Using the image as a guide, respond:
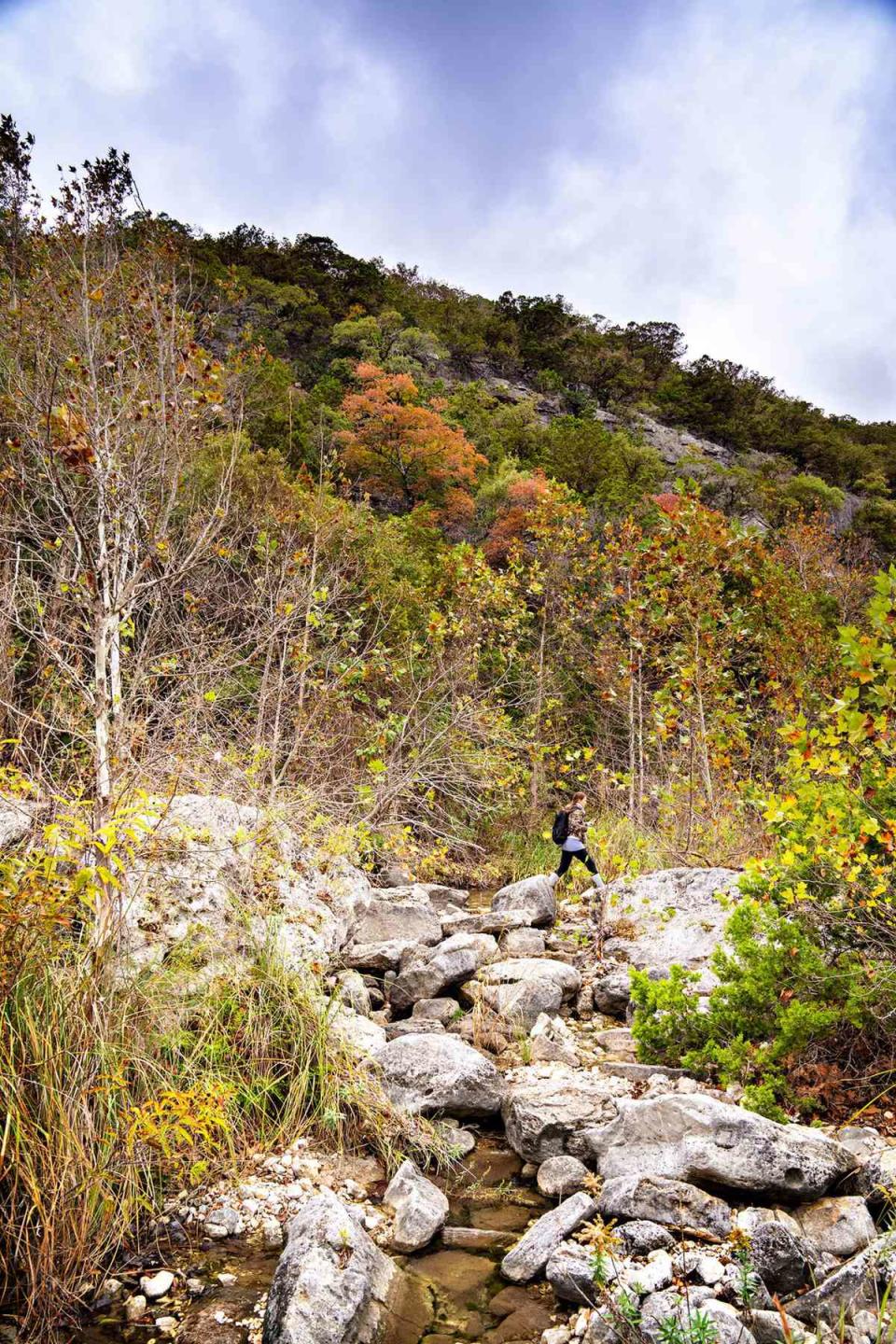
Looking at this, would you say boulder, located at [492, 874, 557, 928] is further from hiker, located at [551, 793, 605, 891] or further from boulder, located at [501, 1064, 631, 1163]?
boulder, located at [501, 1064, 631, 1163]

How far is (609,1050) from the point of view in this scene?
5.71 meters

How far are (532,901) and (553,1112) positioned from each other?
4626 mm

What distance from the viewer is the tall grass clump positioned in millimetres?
2992

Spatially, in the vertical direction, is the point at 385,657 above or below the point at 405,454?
below

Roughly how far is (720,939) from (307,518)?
22.6 ft

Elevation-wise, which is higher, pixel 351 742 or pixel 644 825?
pixel 351 742

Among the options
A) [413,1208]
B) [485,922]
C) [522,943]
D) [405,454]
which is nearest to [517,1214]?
[413,1208]

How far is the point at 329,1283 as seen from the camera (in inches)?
117

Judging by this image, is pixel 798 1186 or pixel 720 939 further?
pixel 720 939

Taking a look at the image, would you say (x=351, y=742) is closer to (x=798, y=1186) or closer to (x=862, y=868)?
(x=862, y=868)

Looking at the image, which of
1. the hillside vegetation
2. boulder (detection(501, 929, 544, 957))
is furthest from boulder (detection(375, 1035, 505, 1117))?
boulder (detection(501, 929, 544, 957))

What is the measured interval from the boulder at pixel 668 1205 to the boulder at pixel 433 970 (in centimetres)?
291

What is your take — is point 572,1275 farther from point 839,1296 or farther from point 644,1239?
point 839,1296

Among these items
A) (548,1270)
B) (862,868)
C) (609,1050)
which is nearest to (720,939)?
(609,1050)
